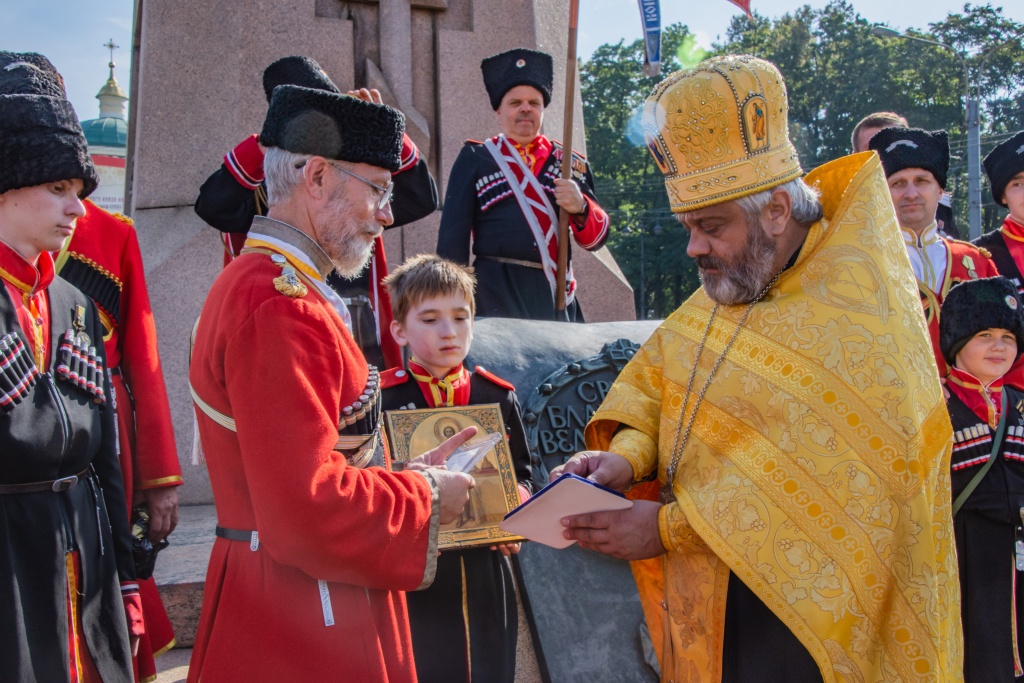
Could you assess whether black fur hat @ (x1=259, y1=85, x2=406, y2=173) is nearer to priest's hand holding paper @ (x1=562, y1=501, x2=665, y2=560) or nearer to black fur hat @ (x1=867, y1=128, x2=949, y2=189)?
priest's hand holding paper @ (x1=562, y1=501, x2=665, y2=560)

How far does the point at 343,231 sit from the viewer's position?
2.30 meters

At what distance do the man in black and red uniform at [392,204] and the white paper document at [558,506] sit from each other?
1602 mm

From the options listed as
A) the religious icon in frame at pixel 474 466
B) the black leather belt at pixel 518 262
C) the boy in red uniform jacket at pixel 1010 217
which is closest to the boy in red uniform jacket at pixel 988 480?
the boy in red uniform jacket at pixel 1010 217

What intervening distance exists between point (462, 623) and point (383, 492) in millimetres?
1344

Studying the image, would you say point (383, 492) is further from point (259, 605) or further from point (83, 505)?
point (83, 505)

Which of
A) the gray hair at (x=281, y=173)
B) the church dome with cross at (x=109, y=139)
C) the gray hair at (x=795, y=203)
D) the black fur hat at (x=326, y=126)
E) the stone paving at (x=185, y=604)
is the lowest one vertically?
the stone paving at (x=185, y=604)

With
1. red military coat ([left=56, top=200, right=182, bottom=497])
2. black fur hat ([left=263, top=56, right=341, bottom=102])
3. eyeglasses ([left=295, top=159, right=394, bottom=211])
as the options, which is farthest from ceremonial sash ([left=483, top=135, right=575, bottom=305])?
eyeglasses ([left=295, top=159, right=394, bottom=211])

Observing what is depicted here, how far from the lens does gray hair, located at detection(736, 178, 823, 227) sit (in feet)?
8.25

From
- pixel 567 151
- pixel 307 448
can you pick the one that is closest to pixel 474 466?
pixel 307 448

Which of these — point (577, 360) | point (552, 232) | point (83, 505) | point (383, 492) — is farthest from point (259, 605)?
point (552, 232)

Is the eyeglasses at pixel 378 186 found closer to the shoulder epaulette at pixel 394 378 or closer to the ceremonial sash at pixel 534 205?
the shoulder epaulette at pixel 394 378

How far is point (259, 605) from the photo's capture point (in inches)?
83.0

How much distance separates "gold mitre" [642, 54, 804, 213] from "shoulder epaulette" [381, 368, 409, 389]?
1259 mm

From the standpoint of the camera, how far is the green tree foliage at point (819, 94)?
37.8m
